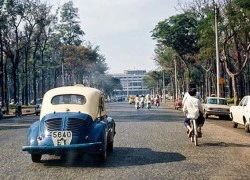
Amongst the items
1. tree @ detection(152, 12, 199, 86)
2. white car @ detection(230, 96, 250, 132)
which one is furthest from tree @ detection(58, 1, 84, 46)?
A: white car @ detection(230, 96, 250, 132)

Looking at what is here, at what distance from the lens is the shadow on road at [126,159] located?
10.9 m

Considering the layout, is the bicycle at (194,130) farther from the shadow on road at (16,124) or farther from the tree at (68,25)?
the tree at (68,25)

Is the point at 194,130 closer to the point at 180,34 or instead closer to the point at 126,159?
the point at 126,159

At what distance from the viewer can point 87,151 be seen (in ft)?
35.1

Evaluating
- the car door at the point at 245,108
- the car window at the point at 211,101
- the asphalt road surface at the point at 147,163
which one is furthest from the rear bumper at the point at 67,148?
the car window at the point at 211,101

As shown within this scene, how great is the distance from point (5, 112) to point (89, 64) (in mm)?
45804

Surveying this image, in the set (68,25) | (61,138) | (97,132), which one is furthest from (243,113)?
(68,25)

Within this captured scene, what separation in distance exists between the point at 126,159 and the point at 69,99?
217 centimetres

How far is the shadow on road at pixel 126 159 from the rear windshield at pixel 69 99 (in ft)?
4.91

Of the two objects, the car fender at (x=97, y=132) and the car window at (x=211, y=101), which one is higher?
the car window at (x=211, y=101)

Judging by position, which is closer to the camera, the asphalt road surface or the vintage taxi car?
the asphalt road surface

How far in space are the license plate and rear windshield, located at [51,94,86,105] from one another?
1.29 m

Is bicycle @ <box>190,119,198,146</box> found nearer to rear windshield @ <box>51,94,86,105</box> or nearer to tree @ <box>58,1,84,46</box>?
rear windshield @ <box>51,94,86,105</box>

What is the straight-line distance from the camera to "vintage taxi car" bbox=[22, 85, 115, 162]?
10.6 meters
